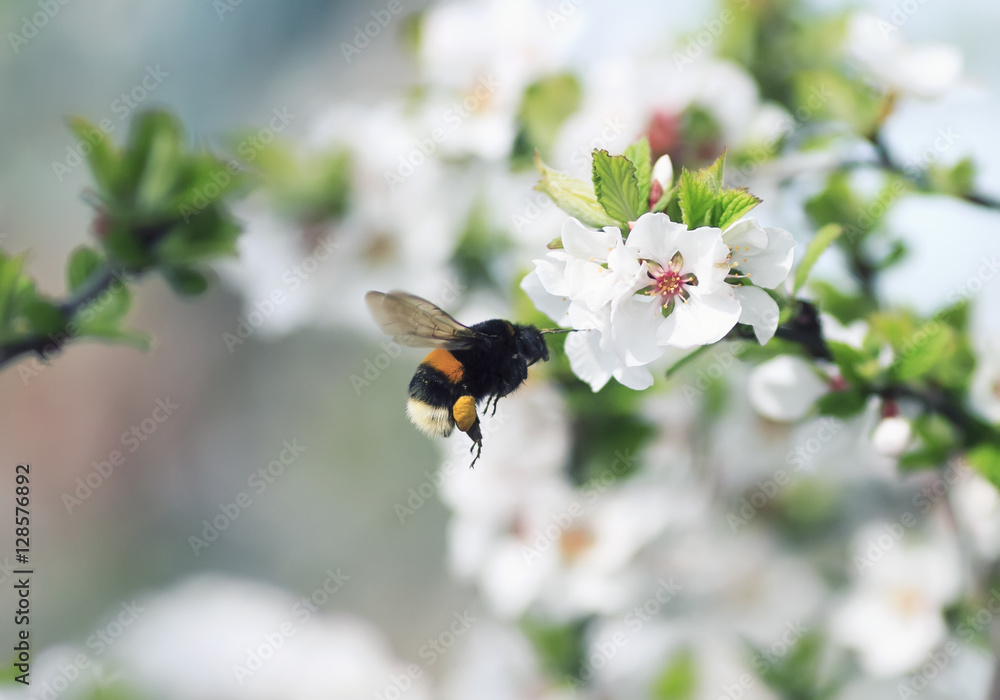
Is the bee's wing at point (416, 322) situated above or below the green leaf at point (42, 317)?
below

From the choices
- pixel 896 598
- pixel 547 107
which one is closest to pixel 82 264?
pixel 547 107

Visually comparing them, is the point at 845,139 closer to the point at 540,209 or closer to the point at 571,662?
the point at 540,209

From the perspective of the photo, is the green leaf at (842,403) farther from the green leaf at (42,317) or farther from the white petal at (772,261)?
the green leaf at (42,317)

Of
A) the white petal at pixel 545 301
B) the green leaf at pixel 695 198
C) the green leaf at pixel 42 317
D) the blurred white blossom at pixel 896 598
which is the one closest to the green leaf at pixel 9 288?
the green leaf at pixel 42 317

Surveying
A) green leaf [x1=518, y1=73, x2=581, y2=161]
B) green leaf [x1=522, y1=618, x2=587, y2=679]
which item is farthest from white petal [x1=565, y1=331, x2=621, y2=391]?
green leaf [x1=522, y1=618, x2=587, y2=679]

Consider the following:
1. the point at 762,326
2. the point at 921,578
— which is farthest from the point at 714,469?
the point at 762,326

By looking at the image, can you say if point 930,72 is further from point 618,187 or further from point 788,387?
point 618,187
